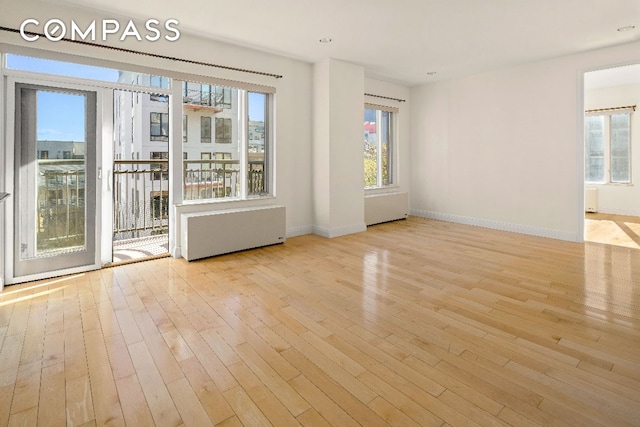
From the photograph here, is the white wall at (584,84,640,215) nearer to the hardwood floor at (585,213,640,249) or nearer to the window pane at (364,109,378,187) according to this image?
the hardwood floor at (585,213,640,249)

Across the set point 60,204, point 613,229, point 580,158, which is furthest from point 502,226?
point 60,204

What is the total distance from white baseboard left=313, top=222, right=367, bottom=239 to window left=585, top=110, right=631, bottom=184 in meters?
5.80

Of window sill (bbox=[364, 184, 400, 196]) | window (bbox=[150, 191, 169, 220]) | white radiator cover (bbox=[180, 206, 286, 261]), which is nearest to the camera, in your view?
white radiator cover (bbox=[180, 206, 286, 261])

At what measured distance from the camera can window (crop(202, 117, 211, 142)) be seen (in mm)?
5121

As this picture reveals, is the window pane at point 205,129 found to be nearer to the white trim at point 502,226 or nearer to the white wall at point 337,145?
the white wall at point 337,145

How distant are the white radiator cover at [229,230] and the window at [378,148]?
8.62ft

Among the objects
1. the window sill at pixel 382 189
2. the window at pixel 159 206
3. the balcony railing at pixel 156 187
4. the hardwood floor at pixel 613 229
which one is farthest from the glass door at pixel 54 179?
the hardwood floor at pixel 613 229

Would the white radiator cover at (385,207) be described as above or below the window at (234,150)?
below

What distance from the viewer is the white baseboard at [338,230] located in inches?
207

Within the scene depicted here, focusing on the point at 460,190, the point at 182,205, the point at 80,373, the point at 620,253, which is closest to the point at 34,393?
the point at 80,373

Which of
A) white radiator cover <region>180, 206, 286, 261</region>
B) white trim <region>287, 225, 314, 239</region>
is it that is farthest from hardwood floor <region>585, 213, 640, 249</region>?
white radiator cover <region>180, 206, 286, 261</region>

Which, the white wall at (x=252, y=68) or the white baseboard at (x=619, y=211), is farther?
the white baseboard at (x=619, y=211)

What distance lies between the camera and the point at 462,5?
3.37 metres

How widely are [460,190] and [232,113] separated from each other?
4.28m
